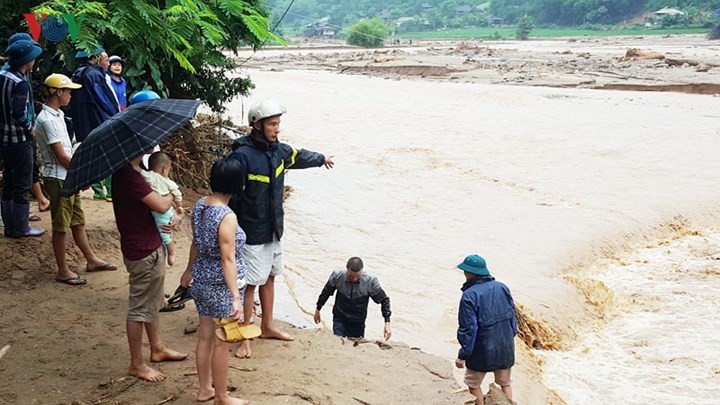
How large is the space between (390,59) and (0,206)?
4132cm

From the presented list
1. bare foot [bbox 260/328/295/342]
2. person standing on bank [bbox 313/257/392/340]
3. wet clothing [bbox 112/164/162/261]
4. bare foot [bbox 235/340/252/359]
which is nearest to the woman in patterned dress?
wet clothing [bbox 112/164/162/261]

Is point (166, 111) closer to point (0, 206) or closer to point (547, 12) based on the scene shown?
point (0, 206)

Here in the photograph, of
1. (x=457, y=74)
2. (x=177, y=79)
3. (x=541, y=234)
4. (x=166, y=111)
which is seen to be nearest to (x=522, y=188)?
(x=541, y=234)

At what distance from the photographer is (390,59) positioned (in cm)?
4731

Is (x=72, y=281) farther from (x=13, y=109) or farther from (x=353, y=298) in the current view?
(x=353, y=298)

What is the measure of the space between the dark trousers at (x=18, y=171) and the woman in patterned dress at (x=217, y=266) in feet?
9.51

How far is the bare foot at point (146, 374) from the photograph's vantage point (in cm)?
496

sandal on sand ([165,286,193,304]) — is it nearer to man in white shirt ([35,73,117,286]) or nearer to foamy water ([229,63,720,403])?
man in white shirt ([35,73,117,286])

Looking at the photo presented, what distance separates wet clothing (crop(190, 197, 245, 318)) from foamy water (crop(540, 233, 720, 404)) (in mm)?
4449

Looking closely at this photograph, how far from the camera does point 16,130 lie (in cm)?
652

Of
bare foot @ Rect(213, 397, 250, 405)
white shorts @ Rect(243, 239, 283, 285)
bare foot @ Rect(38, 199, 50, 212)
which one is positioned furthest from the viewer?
bare foot @ Rect(38, 199, 50, 212)

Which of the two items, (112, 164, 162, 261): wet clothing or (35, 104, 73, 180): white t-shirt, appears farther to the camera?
(35, 104, 73, 180): white t-shirt

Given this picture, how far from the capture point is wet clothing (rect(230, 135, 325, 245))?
532 cm

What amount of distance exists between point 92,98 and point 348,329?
348 centimetres
